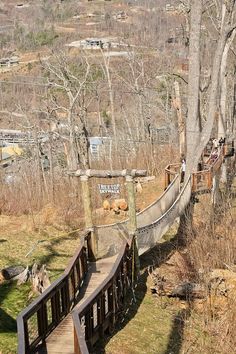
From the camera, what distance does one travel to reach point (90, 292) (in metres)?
6.98

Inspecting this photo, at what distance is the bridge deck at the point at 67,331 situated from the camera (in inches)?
223

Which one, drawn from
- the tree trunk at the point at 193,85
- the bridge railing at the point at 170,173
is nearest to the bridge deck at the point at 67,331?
the tree trunk at the point at 193,85

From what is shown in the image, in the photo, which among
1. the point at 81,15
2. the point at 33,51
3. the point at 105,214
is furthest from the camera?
the point at 81,15

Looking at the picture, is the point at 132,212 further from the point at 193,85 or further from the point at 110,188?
the point at 193,85

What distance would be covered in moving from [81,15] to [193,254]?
293 ft

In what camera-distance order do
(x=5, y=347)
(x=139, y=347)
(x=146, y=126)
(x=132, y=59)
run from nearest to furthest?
(x=5, y=347), (x=139, y=347), (x=146, y=126), (x=132, y=59)

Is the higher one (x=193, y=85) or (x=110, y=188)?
(x=193, y=85)

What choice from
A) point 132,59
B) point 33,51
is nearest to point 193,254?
point 132,59

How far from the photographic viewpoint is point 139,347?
6.37 meters

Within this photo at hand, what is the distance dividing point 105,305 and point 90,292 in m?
0.54

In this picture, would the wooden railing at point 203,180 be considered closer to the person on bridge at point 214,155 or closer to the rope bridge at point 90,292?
the rope bridge at point 90,292

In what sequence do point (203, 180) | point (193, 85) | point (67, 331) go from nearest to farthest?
point (67, 331)
point (193, 85)
point (203, 180)

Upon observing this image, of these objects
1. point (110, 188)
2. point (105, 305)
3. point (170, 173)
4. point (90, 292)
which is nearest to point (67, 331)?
point (105, 305)

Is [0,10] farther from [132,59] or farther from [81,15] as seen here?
[132,59]
